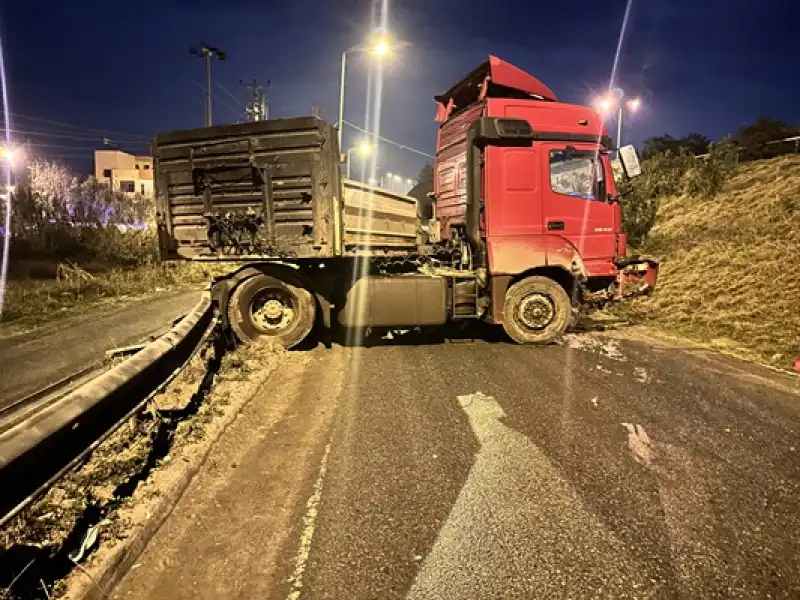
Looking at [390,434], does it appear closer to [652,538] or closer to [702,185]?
[652,538]

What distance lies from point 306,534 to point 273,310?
471cm

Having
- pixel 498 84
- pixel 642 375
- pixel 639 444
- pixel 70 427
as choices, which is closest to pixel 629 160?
pixel 498 84

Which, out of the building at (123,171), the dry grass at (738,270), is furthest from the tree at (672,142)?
the building at (123,171)

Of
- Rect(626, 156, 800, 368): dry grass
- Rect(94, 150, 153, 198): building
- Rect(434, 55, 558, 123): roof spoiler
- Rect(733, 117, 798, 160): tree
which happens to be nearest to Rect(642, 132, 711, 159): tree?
Rect(733, 117, 798, 160): tree

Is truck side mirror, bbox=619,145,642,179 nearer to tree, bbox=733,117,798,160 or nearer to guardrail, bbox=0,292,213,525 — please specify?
guardrail, bbox=0,292,213,525

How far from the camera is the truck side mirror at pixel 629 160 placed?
7.36 metres

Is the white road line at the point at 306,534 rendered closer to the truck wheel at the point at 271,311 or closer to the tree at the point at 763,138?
the truck wheel at the point at 271,311

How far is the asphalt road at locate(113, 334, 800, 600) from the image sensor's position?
2.51 metres

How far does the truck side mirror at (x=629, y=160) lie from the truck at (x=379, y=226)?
0.8 inches

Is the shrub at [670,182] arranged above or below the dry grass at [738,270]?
above

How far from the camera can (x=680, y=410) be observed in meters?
4.75

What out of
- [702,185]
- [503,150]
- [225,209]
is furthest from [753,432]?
[702,185]

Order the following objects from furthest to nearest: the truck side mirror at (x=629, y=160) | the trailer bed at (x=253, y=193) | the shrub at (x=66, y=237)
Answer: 1. the shrub at (x=66, y=237)
2. the truck side mirror at (x=629, y=160)
3. the trailer bed at (x=253, y=193)

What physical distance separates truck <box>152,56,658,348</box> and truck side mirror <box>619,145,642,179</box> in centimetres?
2
